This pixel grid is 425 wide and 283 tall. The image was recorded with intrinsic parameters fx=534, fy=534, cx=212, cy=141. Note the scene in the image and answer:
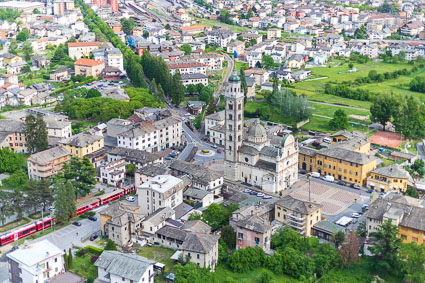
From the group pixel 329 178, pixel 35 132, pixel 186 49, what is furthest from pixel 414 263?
pixel 186 49

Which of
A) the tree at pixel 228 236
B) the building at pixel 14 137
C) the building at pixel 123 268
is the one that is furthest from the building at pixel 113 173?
the building at pixel 123 268

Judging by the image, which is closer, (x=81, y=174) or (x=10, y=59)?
(x=81, y=174)

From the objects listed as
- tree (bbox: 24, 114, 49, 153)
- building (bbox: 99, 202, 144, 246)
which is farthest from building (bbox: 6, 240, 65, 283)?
tree (bbox: 24, 114, 49, 153)

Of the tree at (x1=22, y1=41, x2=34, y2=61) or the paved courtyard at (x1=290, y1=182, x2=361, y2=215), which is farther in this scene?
the tree at (x1=22, y1=41, x2=34, y2=61)

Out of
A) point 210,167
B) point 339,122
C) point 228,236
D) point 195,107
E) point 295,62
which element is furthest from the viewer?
point 295,62

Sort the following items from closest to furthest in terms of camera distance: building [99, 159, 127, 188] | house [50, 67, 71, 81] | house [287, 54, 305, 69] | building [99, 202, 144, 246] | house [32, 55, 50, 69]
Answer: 1. building [99, 202, 144, 246]
2. building [99, 159, 127, 188]
3. house [50, 67, 71, 81]
4. house [32, 55, 50, 69]
5. house [287, 54, 305, 69]

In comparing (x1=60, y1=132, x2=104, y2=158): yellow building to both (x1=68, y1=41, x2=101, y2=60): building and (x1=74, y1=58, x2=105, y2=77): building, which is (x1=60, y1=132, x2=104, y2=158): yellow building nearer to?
(x1=74, y1=58, x2=105, y2=77): building

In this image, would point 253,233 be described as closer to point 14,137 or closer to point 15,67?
point 14,137

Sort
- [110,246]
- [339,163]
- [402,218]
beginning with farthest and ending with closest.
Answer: [339,163] < [402,218] < [110,246]
